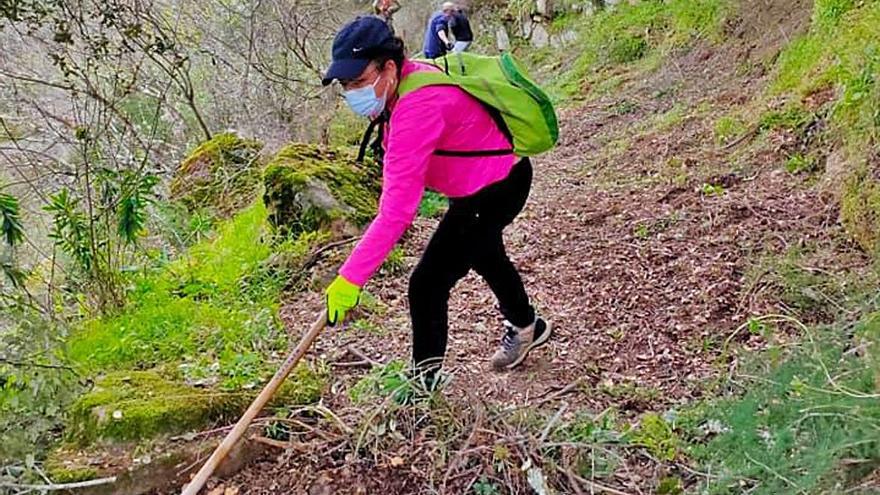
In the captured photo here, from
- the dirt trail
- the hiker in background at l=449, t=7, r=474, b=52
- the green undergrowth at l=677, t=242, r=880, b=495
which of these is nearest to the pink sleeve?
the dirt trail

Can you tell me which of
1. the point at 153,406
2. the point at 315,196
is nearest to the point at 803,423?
the point at 153,406

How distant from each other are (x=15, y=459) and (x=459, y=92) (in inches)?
82.2

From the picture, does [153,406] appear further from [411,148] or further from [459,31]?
[459,31]

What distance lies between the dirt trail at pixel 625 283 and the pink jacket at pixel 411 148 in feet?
2.19

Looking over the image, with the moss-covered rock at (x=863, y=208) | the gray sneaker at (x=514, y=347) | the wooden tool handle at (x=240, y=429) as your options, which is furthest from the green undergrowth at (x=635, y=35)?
the wooden tool handle at (x=240, y=429)

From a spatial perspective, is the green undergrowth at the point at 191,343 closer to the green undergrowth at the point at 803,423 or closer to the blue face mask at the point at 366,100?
the blue face mask at the point at 366,100

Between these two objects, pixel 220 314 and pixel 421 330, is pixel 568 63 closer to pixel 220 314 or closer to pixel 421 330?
pixel 220 314

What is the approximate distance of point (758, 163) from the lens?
5.27m

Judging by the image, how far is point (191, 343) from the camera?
397cm

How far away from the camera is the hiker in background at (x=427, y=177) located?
98.9 inches

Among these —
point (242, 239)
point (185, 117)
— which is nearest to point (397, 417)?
point (242, 239)

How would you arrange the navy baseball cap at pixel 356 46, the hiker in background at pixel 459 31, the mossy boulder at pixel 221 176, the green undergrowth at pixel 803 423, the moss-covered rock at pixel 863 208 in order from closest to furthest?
1. the green undergrowth at pixel 803 423
2. the navy baseball cap at pixel 356 46
3. the moss-covered rock at pixel 863 208
4. the mossy boulder at pixel 221 176
5. the hiker in background at pixel 459 31

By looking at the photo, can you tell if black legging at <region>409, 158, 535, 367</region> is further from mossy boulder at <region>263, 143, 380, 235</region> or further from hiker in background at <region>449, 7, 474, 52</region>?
hiker in background at <region>449, 7, 474, 52</region>

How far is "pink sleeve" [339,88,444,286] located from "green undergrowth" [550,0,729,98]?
300 inches
